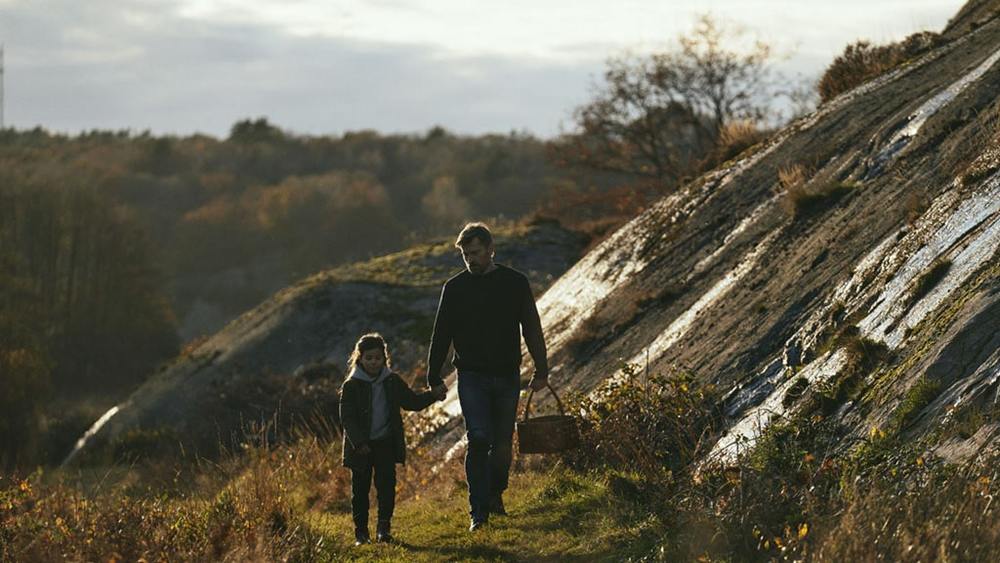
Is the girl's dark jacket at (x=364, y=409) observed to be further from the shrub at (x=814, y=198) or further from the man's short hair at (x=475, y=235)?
the shrub at (x=814, y=198)

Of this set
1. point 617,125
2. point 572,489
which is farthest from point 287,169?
point 572,489

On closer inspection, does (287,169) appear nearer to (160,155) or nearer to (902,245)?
(160,155)

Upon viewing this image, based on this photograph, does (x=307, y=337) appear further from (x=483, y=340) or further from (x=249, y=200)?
(x=249, y=200)

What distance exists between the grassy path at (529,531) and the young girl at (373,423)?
28 cm

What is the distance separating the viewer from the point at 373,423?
9.79 m

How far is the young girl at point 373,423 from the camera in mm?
9742

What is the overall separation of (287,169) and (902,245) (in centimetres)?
10631

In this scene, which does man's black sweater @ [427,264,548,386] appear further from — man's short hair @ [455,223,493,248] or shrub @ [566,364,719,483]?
shrub @ [566,364,719,483]

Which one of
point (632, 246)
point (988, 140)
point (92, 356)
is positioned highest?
point (988, 140)

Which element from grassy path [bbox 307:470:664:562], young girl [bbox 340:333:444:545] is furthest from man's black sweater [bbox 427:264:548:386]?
grassy path [bbox 307:470:664:562]

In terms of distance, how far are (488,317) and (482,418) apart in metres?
0.75

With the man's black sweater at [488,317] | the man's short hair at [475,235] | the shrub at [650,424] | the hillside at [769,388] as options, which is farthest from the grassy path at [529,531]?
the man's short hair at [475,235]

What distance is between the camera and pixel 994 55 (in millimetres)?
13844

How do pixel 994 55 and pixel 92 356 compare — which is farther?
pixel 92 356
